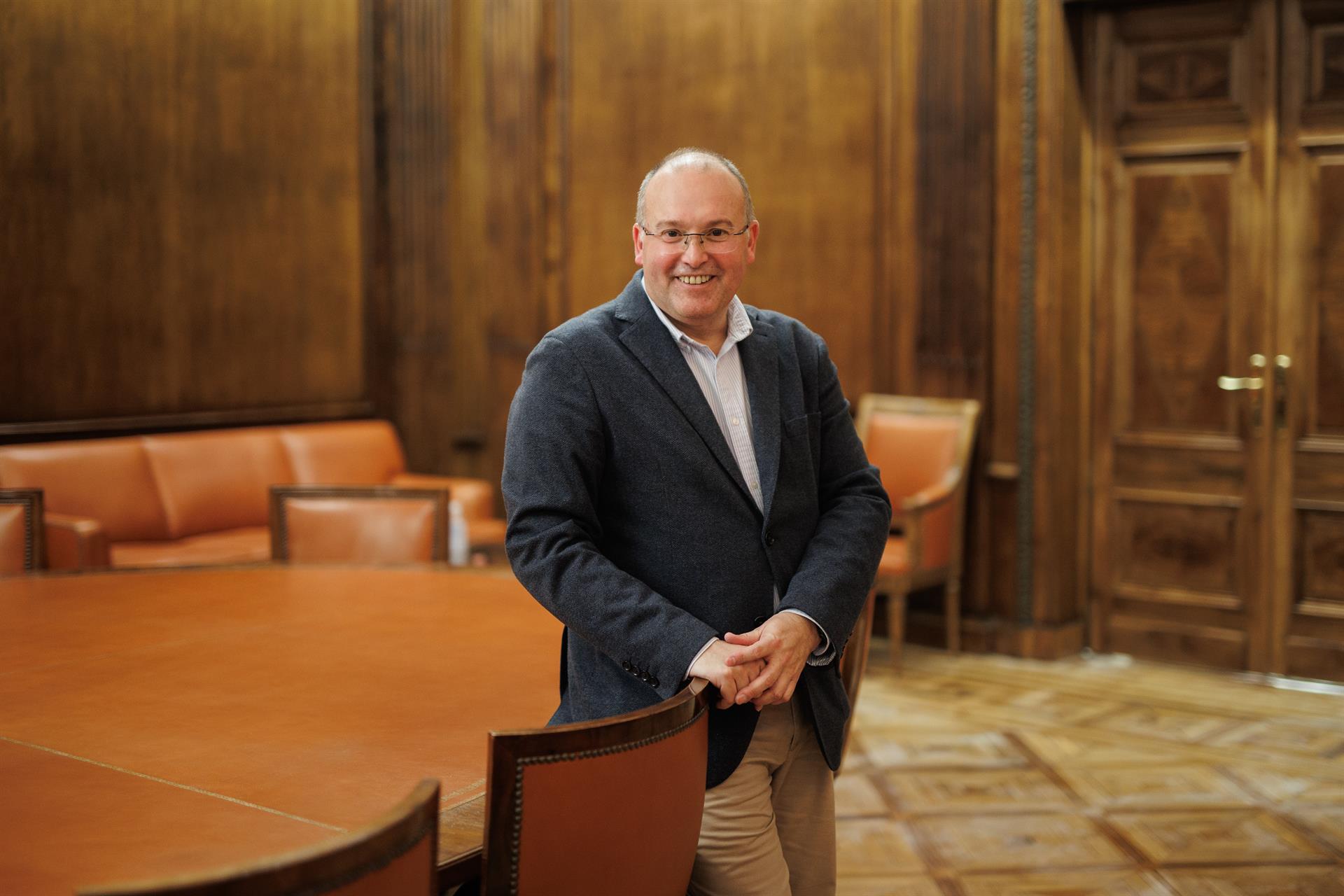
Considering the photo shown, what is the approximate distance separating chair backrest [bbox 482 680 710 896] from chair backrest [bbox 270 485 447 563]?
6.75ft

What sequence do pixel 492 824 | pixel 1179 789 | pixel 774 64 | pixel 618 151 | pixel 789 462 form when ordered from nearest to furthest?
pixel 492 824
pixel 789 462
pixel 1179 789
pixel 774 64
pixel 618 151

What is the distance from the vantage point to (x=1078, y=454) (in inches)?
217

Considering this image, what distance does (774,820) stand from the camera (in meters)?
1.96

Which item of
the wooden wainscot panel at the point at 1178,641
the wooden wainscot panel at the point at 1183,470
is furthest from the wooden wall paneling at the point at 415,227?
the wooden wainscot panel at the point at 1178,641

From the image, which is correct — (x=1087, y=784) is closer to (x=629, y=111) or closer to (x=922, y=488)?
(x=922, y=488)

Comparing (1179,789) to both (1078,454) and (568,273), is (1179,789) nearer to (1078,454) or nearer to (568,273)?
(1078,454)

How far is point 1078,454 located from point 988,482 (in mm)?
380

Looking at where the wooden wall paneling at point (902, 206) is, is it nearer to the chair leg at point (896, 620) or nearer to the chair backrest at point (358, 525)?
the chair leg at point (896, 620)

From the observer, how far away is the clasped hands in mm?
1801

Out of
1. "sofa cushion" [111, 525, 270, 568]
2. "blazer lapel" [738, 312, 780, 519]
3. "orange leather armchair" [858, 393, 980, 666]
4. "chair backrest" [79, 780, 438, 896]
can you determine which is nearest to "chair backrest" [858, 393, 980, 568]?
"orange leather armchair" [858, 393, 980, 666]

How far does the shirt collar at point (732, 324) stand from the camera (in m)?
2.03

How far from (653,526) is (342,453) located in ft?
14.4

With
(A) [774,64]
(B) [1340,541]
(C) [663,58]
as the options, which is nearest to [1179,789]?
(B) [1340,541]

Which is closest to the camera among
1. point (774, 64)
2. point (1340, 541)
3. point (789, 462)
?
point (789, 462)
